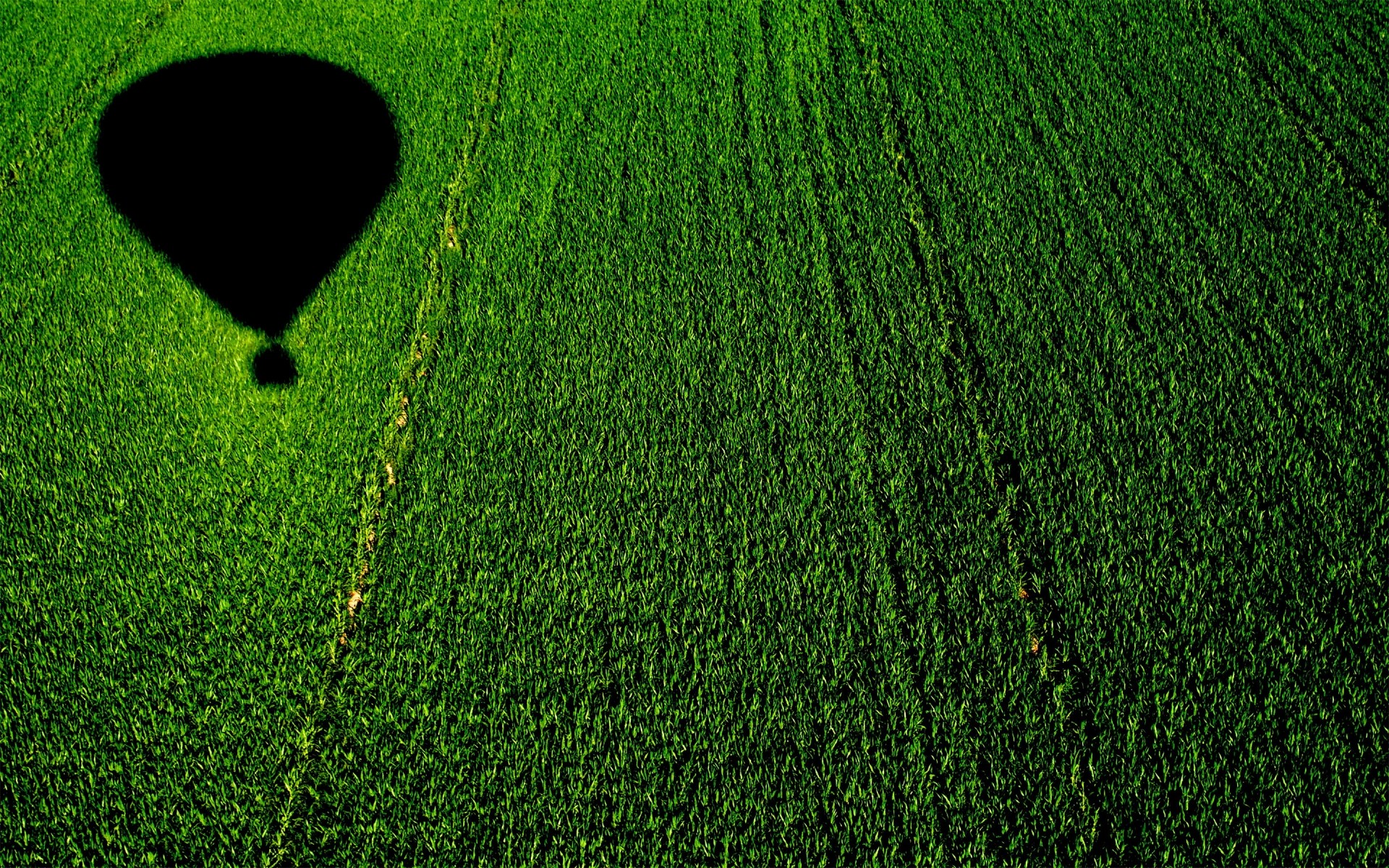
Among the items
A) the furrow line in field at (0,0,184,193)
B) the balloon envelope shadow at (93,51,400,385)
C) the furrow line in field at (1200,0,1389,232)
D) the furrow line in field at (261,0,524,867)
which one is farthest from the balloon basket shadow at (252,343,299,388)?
the furrow line in field at (1200,0,1389,232)

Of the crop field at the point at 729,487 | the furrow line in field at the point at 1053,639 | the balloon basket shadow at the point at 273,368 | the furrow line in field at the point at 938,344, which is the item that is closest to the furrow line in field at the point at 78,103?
the crop field at the point at 729,487

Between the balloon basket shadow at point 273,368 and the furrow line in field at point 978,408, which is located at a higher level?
the furrow line in field at point 978,408

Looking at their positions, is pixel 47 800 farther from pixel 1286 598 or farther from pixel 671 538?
pixel 1286 598

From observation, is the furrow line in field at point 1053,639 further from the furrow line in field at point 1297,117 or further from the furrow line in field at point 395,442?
the furrow line in field at point 1297,117

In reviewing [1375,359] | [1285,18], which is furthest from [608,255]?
[1285,18]

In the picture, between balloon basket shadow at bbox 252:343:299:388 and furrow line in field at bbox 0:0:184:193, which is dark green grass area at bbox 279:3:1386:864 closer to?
balloon basket shadow at bbox 252:343:299:388

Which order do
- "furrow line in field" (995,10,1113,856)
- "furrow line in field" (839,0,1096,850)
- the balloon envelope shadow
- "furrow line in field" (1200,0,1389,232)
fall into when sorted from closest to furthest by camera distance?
"furrow line in field" (995,10,1113,856), "furrow line in field" (839,0,1096,850), the balloon envelope shadow, "furrow line in field" (1200,0,1389,232)

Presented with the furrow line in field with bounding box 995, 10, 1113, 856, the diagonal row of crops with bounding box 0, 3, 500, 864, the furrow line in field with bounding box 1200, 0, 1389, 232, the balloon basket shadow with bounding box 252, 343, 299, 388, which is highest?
the furrow line in field with bounding box 1200, 0, 1389, 232
